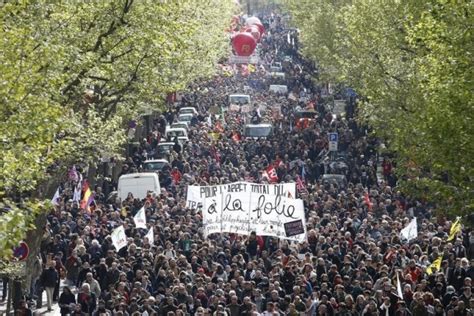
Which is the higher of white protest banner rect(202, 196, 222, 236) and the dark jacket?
white protest banner rect(202, 196, 222, 236)

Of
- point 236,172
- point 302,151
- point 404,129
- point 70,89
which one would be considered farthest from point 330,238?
point 302,151

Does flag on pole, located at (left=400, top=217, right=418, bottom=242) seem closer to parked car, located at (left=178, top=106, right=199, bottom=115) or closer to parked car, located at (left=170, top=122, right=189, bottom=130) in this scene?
parked car, located at (left=170, top=122, right=189, bottom=130)

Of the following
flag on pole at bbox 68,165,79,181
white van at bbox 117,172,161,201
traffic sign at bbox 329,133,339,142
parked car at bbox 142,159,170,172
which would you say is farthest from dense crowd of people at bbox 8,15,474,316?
flag on pole at bbox 68,165,79,181

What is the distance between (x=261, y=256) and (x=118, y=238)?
314cm

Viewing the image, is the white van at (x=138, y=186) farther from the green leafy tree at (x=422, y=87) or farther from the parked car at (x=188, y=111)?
the parked car at (x=188, y=111)

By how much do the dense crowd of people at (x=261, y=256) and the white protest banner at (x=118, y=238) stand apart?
0.18 meters

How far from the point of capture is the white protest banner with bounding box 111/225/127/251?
33.0 m

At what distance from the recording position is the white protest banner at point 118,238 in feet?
108

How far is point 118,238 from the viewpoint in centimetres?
3306

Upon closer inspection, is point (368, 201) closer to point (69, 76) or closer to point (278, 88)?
point (69, 76)

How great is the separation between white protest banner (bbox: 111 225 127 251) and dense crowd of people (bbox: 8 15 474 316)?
184 mm

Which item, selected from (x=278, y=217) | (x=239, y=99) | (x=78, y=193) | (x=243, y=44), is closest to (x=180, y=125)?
(x=239, y=99)

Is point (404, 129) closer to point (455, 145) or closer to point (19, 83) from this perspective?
point (455, 145)

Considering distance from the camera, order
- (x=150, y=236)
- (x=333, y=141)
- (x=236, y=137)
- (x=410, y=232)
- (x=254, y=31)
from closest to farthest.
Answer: (x=150, y=236) < (x=410, y=232) < (x=333, y=141) < (x=236, y=137) < (x=254, y=31)
